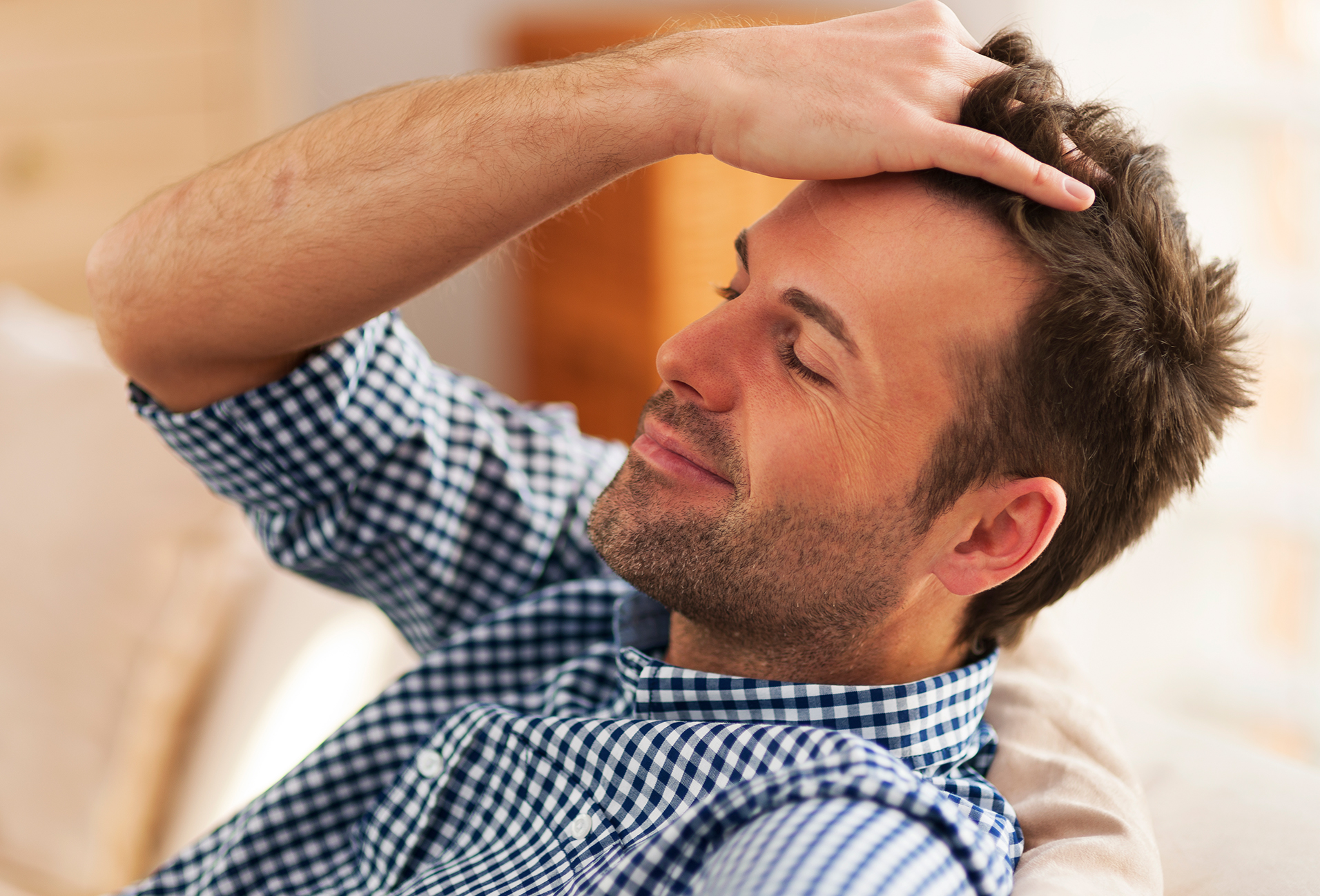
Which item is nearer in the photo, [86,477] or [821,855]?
[821,855]

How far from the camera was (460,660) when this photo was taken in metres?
1.12

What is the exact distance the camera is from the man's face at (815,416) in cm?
85

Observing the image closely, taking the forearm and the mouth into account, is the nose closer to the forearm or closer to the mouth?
the mouth

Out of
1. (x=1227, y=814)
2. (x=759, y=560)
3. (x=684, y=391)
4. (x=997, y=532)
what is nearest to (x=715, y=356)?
(x=684, y=391)

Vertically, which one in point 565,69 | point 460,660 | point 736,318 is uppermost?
point 565,69

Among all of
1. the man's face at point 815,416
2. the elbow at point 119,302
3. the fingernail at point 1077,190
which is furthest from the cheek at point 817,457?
the elbow at point 119,302

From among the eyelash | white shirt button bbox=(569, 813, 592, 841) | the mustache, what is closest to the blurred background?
white shirt button bbox=(569, 813, 592, 841)

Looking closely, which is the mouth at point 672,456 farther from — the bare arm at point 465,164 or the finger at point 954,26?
the finger at point 954,26

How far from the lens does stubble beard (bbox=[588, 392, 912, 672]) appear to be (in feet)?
2.94

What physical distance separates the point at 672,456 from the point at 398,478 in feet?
1.08

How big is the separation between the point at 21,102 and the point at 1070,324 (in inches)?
99.8

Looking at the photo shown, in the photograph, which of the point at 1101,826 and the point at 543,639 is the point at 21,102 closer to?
the point at 543,639

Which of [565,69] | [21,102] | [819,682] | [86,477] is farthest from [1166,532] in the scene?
[21,102]

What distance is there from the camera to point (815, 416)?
0.88 m
